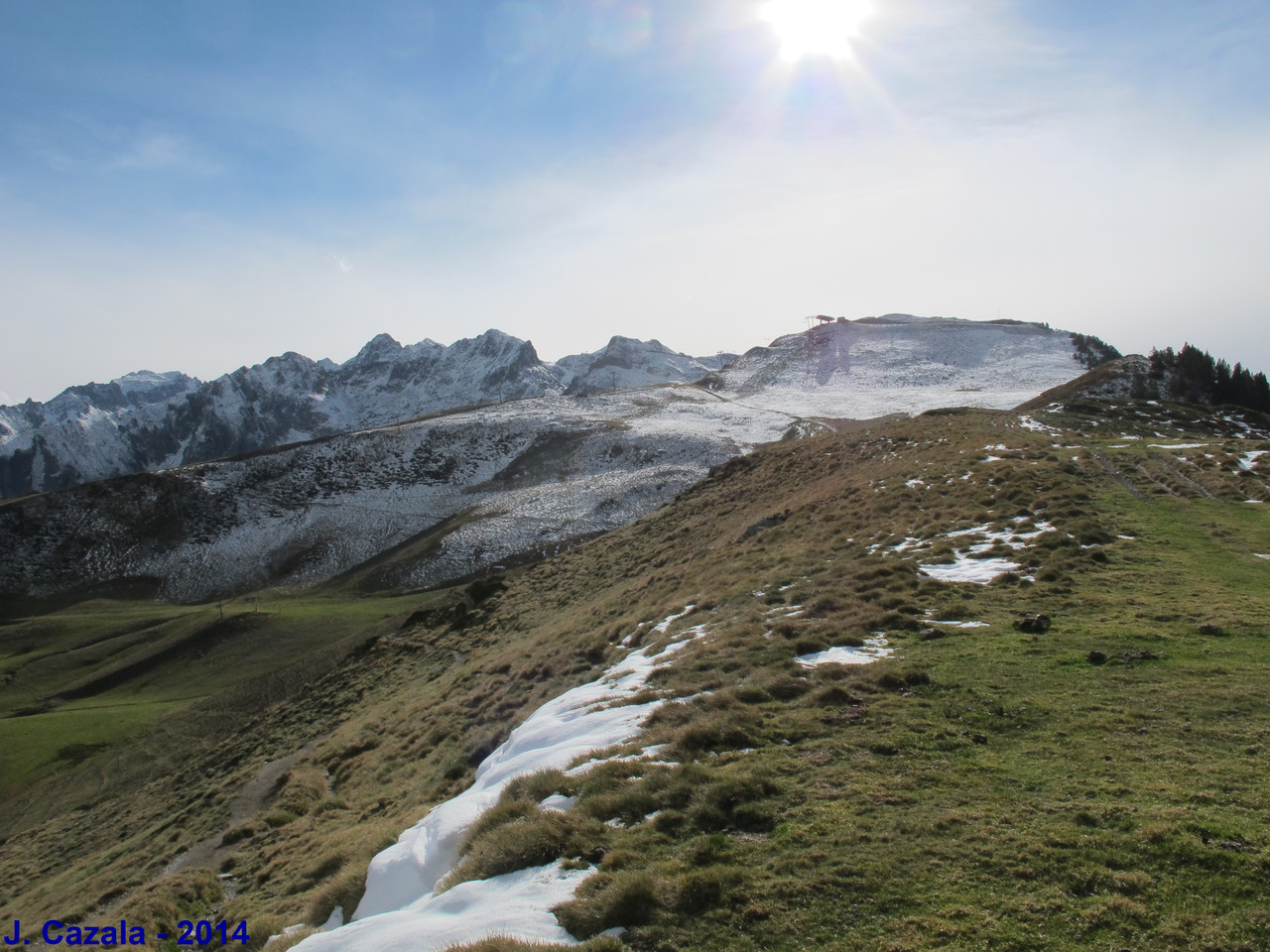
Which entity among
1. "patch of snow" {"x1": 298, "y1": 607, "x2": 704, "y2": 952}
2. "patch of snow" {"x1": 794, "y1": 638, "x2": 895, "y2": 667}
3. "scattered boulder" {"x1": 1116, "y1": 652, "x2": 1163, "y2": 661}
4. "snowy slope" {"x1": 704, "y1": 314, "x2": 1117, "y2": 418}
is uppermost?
"snowy slope" {"x1": 704, "y1": 314, "x2": 1117, "y2": 418}

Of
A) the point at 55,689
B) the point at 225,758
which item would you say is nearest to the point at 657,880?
the point at 225,758

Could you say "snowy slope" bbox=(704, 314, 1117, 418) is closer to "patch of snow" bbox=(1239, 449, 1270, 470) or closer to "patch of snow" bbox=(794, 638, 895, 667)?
"patch of snow" bbox=(1239, 449, 1270, 470)

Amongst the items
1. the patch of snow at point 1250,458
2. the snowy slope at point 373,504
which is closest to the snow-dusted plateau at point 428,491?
the snowy slope at point 373,504

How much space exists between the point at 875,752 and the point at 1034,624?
582 cm

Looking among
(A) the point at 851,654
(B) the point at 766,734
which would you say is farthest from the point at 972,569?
(B) the point at 766,734

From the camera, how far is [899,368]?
4970 inches

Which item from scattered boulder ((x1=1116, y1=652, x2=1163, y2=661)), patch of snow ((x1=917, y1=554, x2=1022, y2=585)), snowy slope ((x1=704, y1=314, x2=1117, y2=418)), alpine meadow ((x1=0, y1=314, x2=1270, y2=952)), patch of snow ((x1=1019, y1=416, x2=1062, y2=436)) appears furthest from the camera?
snowy slope ((x1=704, y1=314, x2=1117, y2=418))

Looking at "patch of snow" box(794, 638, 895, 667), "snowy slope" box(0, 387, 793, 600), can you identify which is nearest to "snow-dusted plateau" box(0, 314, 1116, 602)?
"snowy slope" box(0, 387, 793, 600)

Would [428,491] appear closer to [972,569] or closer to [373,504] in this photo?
[373,504]

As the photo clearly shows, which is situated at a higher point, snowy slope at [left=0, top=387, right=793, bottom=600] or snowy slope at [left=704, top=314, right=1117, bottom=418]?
snowy slope at [left=704, top=314, right=1117, bottom=418]

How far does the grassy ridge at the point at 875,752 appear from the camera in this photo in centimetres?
562

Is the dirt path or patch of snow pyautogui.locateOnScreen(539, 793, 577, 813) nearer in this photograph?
patch of snow pyautogui.locateOnScreen(539, 793, 577, 813)

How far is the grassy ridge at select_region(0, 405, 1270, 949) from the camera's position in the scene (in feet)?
18.4

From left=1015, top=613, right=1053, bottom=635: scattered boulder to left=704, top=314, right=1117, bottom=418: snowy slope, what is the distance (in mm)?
82047
